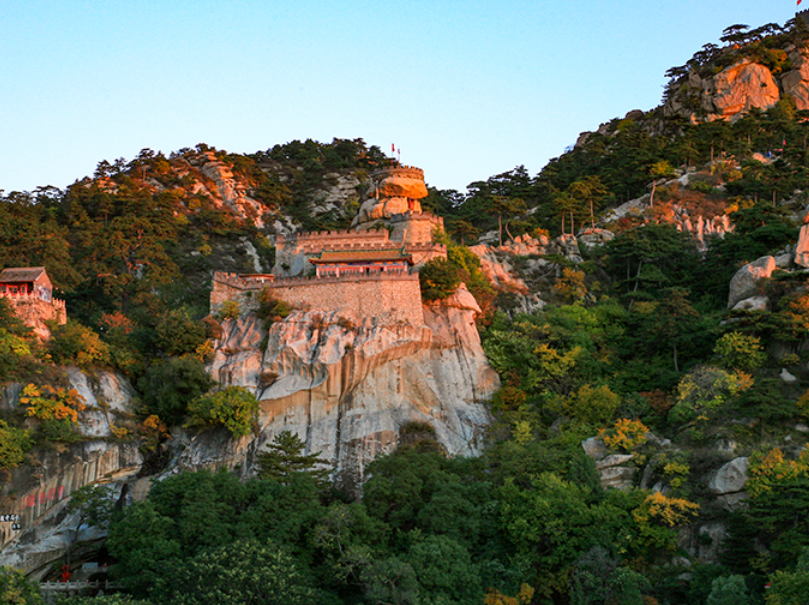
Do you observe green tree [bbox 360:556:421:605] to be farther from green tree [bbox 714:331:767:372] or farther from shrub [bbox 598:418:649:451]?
green tree [bbox 714:331:767:372]

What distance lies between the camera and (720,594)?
→ 29.9 metres

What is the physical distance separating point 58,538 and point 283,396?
12099 mm

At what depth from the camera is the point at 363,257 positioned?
49594 millimetres

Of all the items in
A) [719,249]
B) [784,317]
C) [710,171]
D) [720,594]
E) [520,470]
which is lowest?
[720,594]

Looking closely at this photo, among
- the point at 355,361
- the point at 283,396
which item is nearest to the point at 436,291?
the point at 355,361

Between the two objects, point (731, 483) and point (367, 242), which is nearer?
point (731, 483)

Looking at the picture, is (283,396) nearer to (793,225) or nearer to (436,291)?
(436,291)

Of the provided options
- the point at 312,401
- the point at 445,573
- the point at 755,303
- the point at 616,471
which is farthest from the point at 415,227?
the point at 445,573

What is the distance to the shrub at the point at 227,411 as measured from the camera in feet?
139

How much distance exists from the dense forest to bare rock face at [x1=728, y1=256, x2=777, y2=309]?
0.99 m

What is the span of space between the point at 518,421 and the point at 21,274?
27.3 meters

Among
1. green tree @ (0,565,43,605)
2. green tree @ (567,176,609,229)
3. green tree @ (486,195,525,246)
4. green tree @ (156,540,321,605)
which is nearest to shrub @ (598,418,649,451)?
green tree @ (156,540,321,605)

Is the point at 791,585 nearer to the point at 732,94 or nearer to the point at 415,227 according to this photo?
the point at 415,227

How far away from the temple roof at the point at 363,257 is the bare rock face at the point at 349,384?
3.75 m
